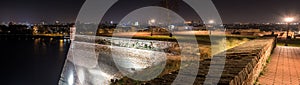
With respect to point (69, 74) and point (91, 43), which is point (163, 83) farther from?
point (69, 74)

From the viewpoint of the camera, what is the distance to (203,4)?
58.7 feet

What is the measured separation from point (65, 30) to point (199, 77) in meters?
124

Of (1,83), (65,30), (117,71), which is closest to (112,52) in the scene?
(117,71)

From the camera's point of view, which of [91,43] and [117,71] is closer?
[117,71]

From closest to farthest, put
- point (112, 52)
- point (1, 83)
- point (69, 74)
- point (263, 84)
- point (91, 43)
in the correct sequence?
point (263, 84) < point (112, 52) < point (91, 43) < point (69, 74) < point (1, 83)

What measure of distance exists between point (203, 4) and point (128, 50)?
748 centimetres

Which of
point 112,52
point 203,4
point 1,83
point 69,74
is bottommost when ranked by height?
point 1,83

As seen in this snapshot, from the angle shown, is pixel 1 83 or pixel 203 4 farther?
pixel 1 83

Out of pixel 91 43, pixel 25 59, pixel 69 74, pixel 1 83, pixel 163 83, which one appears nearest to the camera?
pixel 163 83

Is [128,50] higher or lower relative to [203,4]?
lower

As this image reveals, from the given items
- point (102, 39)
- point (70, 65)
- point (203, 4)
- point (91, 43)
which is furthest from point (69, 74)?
point (203, 4)

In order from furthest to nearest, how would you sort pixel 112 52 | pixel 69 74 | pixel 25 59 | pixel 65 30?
pixel 65 30 < pixel 25 59 < pixel 69 74 < pixel 112 52

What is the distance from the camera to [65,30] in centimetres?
11944

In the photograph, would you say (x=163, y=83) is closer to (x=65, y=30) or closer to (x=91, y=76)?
(x=91, y=76)
